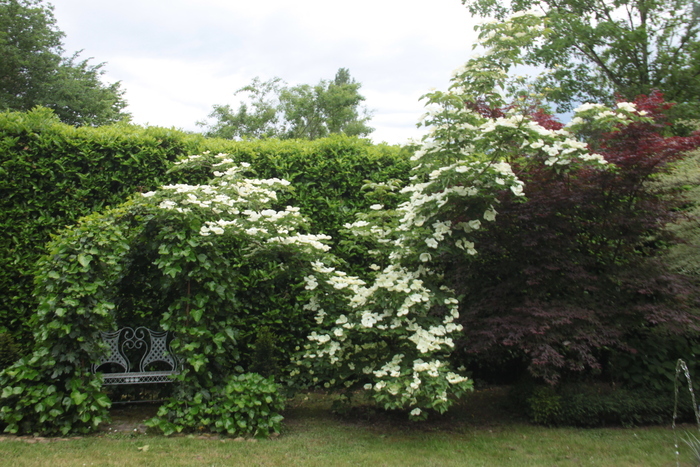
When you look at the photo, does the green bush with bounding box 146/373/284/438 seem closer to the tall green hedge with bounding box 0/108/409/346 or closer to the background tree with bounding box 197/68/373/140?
the tall green hedge with bounding box 0/108/409/346

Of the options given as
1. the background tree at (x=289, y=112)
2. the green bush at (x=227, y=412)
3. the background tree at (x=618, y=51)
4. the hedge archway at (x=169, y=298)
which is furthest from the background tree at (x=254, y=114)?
the green bush at (x=227, y=412)

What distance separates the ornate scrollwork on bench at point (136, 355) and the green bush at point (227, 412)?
0.37 metres

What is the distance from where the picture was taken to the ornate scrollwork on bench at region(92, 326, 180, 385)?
4191mm

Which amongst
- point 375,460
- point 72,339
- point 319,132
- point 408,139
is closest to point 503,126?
point 408,139

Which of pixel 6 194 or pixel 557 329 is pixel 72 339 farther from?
pixel 557 329

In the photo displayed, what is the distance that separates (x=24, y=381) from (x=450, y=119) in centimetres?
413

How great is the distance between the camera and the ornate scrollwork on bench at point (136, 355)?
4191mm

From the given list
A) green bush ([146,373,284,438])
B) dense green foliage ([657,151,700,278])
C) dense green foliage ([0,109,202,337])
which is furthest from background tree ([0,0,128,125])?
dense green foliage ([657,151,700,278])

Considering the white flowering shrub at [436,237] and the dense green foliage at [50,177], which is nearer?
the white flowering shrub at [436,237]

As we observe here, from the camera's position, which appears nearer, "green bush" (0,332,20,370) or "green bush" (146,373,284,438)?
"green bush" (146,373,284,438)

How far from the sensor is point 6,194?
4734mm

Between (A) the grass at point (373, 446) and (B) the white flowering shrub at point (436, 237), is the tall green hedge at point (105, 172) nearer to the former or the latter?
(B) the white flowering shrub at point (436, 237)

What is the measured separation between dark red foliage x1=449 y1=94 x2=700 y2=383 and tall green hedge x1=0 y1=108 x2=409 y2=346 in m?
1.74

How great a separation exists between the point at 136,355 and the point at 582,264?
174 inches
